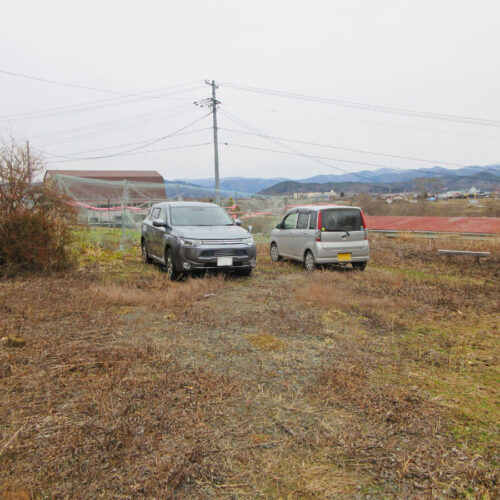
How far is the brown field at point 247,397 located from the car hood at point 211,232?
1966mm

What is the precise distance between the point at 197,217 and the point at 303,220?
9.42 feet

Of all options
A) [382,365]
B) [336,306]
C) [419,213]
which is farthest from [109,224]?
[419,213]

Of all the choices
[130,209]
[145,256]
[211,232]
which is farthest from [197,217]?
[130,209]

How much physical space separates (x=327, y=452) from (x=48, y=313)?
4.52 metres

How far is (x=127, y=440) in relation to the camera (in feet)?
8.21

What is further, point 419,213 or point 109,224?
point 419,213

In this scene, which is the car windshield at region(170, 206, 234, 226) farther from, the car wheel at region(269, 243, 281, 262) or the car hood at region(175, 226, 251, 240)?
the car wheel at region(269, 243, 281, 262)

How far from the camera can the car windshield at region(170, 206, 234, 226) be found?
8938 mm

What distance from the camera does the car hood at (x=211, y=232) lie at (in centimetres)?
813

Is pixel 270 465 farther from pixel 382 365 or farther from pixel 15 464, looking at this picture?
pixel 382 365

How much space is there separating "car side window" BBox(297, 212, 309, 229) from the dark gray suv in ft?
6.15

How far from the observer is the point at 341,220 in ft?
31.6

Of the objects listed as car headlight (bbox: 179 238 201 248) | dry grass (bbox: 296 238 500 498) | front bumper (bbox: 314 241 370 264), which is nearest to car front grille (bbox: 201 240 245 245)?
car headlight (bbox: 179 238 201 248)

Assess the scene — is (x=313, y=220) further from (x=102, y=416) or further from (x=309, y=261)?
(x=102, y=416)
